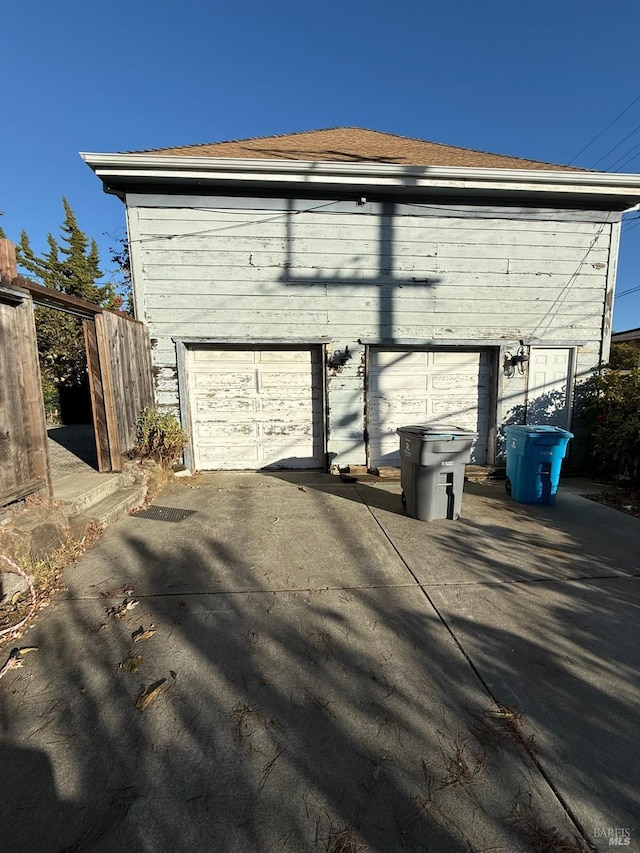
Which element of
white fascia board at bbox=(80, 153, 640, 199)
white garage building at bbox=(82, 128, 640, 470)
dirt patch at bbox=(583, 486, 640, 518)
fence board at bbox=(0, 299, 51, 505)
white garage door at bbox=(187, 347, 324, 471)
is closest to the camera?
fence board at bbox=(0, 299, 51, 505)

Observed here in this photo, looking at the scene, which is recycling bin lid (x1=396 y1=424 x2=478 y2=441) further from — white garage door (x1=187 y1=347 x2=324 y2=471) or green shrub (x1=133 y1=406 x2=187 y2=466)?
green shrub (x1=133 y1=406 x2=187 y2=466)

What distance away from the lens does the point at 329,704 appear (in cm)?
179

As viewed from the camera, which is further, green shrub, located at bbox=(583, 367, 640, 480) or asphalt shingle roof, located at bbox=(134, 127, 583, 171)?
asphalt shingle roof, located at bbox=(134, 127, 583, 171)

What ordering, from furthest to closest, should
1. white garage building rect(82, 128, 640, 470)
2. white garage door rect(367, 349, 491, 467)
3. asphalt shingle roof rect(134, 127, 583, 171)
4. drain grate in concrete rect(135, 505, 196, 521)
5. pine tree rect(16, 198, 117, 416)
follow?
pine tree rect(16, 198, 117, 416) < white garage door rect(367, 349, 491, 467) < asphalt shingle roof rect(134, 127, 583, 171) < white garage building rect(82, 128, 640, 470) < drain grate in concrete rect(135, 505, 196, 521)

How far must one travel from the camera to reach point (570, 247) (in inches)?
241

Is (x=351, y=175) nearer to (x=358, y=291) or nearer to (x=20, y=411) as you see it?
(x=358, y=291)

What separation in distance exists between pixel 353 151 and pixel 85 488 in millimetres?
6670

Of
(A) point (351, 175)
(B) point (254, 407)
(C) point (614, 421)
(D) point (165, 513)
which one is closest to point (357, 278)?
(A) point (351, 175)

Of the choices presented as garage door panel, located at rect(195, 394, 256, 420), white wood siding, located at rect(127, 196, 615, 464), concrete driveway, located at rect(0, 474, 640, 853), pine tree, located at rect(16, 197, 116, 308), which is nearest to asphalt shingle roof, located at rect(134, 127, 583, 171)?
white wood siding, located at rect(127, 196, 615, 464)

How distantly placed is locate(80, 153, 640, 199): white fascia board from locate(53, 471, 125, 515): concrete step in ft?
14.0

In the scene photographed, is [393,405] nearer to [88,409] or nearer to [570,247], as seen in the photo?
[570,247]

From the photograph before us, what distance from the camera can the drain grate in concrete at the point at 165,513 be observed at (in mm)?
4176

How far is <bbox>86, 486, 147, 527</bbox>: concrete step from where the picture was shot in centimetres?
377

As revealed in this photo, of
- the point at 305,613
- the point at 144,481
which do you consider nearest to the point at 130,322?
the point at 144,481
